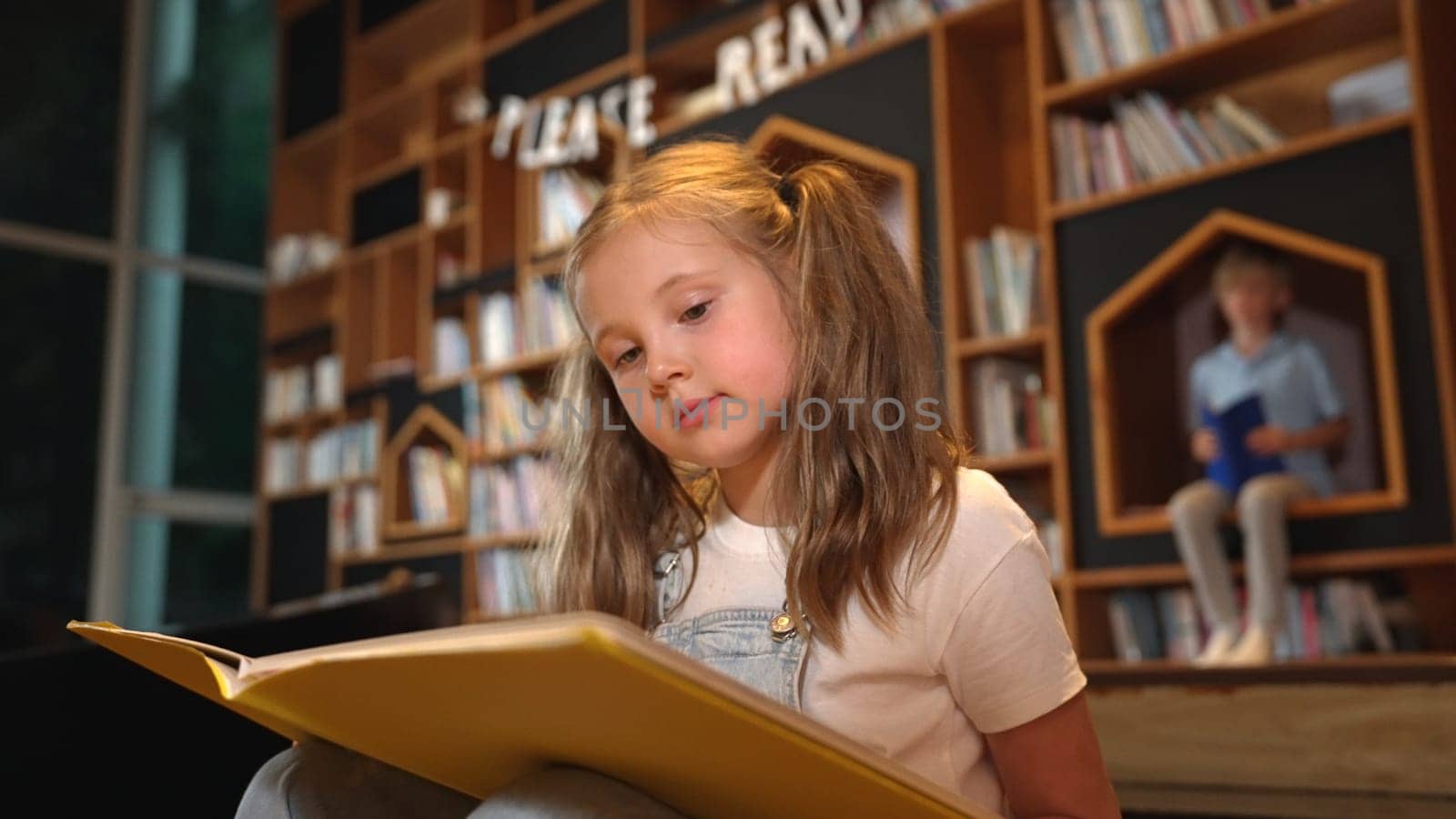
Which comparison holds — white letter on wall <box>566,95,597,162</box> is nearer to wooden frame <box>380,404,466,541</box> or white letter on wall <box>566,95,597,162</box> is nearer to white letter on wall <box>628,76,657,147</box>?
white letter on wall <box>628,76,657,147</box>

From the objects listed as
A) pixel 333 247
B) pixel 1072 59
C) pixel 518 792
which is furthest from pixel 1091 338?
pixel 333 247

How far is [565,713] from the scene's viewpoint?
598 millimetres

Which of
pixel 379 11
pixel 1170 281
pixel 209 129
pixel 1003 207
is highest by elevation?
pixel 379 11

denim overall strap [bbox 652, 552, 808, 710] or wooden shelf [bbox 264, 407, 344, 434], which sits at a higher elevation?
wooden shelf [bbox 264, 407, 344, 434]

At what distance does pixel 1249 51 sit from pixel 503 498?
107 inches

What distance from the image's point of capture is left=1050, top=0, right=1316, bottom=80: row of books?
2822 mm

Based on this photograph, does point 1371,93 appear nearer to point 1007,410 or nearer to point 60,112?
point 1007,410

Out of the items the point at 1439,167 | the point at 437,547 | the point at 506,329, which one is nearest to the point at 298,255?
the point at 506,329

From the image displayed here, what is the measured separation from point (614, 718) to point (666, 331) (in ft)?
1.20

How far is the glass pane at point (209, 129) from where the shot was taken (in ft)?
18.1

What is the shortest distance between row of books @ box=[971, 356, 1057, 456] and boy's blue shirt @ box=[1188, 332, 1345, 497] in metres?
0.40

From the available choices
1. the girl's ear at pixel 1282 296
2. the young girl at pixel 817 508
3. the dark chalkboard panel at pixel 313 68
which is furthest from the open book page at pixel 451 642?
the dark chalkboard panel at pixel 313 68

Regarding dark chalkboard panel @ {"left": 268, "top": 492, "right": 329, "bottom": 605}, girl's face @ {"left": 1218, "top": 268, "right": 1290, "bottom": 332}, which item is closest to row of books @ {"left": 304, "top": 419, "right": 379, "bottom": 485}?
dark chalkboard panel @ {"left": 268, "top": 492, "right": 329, "bottom": 605}

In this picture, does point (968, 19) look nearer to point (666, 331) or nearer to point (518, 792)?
point (666, 331)
